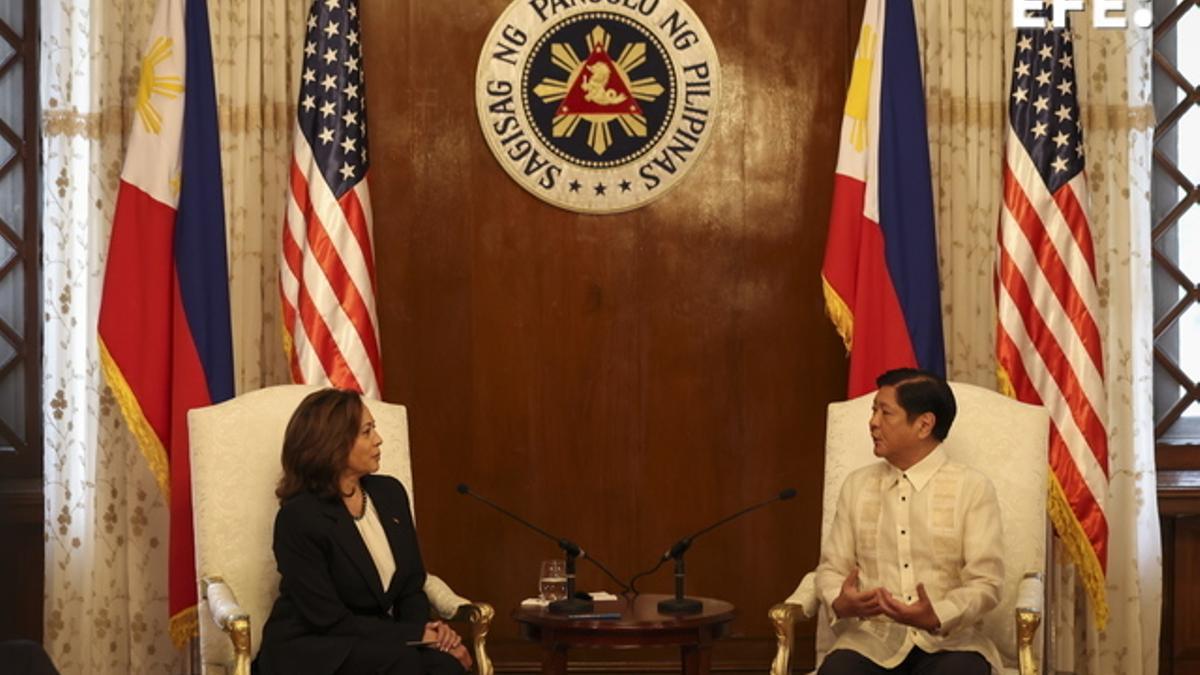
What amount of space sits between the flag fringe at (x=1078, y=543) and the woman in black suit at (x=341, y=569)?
197 cm

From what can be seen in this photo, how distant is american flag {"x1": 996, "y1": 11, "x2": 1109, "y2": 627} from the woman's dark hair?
82.9 inches

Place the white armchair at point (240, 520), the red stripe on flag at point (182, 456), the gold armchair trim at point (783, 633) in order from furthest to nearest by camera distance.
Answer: the red stripe on flag at point (182, 456) < the white armchair at point (240, 520) < the gold armchair trim at point (783, 633)

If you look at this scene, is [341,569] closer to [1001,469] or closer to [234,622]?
[234,622]

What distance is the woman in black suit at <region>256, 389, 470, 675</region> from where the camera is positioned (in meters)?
3.95

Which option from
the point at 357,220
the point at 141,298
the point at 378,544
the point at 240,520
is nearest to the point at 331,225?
the point at 357,220

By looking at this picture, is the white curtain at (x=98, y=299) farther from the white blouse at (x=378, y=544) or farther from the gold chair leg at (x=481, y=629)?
the gold chair leg at (x=481, y=629)

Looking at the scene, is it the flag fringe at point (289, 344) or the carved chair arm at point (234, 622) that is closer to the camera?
the carved chair arm at point (234, 622)

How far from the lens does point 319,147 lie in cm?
517

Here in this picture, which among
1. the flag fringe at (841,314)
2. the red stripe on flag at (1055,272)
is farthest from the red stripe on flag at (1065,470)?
the flag fringe at (841,314)

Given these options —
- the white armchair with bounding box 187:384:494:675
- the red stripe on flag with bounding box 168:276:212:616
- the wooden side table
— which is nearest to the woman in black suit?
the white armchair with bounding box 187:384:494:675

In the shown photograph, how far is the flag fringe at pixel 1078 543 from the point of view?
497 cm

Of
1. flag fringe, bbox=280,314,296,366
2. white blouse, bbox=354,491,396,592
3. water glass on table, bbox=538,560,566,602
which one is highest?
flag fringe, bbox=280,314,296,366

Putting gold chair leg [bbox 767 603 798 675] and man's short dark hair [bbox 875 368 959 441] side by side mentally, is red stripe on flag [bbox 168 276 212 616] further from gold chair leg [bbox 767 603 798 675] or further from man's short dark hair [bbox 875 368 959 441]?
man's short dark hair [bbox 875 368 959 441]

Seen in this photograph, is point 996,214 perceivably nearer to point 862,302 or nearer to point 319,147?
point 862,302
